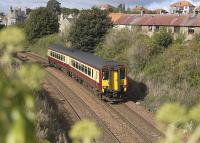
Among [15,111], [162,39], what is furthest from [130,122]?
[15,111]

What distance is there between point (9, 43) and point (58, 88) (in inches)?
1142

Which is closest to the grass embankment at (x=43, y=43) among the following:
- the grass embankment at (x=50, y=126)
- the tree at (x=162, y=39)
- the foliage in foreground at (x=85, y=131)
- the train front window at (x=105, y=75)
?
the tree at (x=162, y=39)

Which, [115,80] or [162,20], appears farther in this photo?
[162,20]

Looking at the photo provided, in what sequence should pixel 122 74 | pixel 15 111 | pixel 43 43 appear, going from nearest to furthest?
pixel 15 111
pixel 122 74
pixel 43 43

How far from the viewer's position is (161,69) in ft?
97.2

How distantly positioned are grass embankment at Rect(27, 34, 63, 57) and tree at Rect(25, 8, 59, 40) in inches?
56.5

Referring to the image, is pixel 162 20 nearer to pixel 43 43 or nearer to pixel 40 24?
pixel 43 43

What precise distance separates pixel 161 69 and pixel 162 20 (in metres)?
19.8

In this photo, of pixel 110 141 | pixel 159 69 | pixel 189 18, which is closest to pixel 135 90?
pixel 159 69

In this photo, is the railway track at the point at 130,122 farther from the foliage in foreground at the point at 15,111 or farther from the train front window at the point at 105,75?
the foliage in foreground at the point at 15,111

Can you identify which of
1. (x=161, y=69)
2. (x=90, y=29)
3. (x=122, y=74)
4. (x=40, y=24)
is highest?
(x=40, y=24)

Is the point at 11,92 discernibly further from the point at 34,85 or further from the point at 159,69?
the point at 159,69

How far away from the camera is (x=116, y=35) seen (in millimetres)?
40719

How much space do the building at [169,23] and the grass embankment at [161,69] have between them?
5586 millimetres
